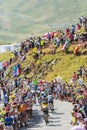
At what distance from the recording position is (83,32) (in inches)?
1950

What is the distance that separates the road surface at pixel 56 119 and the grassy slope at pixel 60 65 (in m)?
11.2

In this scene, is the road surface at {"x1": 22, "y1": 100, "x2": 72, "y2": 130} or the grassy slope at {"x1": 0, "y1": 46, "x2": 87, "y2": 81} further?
the grassy slope at {"x1": 0, "y1": 46, "x2": 87, "y2": 81}

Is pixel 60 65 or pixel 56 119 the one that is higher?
pixel 60 65

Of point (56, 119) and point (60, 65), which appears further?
point (60, 65)

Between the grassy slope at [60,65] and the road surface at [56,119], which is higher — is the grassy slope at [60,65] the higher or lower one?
the higher one

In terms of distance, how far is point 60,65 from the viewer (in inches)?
2109

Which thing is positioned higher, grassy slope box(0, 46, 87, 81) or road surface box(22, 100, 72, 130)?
grassy slope box(0, 46, 87, 81)

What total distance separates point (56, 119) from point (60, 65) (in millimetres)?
21242

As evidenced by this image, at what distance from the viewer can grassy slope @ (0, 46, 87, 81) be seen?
51125mm

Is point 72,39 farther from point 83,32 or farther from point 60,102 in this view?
point 60,102

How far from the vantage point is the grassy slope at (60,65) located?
51.1 m

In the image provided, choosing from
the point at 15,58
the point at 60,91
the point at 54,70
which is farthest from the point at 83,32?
the point at 15,58

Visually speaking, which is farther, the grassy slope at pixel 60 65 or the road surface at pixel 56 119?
the grassy slope at pixel 60 65

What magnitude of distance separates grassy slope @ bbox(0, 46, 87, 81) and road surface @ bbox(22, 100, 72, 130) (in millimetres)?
11190
